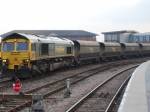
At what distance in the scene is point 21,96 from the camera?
16766mm

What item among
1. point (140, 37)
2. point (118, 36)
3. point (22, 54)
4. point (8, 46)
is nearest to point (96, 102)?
point (22, 54)

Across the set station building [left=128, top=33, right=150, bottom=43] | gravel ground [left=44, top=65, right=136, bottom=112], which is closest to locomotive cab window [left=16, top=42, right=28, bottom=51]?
gravel ground [left=44, top=65, right=136, bottom=112]

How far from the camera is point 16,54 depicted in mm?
29500

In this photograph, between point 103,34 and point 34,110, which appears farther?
point 103,34

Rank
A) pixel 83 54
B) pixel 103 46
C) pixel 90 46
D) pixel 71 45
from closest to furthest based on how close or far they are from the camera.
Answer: pixel 71 45 → pixel 83 54 → pixel 90 46 → pixel 103 46

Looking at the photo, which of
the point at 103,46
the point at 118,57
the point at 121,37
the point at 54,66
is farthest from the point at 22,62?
the point at 121,37

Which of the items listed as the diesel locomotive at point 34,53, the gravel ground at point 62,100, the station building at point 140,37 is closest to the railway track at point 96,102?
the gravel ground at point 62,100

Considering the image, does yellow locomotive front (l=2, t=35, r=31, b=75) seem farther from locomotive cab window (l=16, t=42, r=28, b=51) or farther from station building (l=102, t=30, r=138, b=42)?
station building (l=102, t=30, r=138, b=42)

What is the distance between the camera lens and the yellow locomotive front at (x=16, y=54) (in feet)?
96.0

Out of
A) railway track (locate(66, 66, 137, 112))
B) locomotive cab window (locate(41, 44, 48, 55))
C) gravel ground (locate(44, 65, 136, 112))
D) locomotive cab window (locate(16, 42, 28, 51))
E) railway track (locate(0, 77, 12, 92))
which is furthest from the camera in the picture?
locomotive cab window (locate(41, 44, 48, 55))

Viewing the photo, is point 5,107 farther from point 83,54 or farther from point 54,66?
point 83,54

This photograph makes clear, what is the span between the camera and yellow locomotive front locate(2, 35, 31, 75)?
29.3m

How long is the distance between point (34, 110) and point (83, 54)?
119 feet

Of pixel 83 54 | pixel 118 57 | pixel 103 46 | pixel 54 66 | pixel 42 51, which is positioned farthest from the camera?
pixel 118 57
